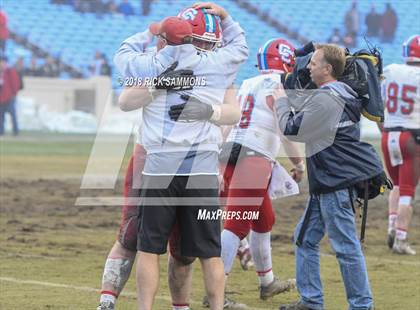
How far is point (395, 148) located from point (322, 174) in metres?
4.26

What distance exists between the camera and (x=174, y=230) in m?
5.70

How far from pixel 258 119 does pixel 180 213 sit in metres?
1.96

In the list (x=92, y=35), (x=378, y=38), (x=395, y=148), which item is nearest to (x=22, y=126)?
(x=92, y=35)

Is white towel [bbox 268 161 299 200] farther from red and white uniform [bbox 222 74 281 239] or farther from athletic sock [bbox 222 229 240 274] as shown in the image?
athletic sock [bbox 222 229 240 274]

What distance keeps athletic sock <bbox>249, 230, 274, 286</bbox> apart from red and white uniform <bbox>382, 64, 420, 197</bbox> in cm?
314

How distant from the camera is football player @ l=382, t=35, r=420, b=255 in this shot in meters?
10.1

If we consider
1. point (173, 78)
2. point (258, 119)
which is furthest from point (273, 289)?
point (173, 78)

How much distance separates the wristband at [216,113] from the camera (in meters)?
5.50

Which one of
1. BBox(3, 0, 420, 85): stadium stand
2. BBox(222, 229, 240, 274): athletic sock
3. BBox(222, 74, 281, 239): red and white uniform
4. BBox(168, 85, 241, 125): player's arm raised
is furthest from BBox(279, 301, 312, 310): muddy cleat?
BBox(3, 0, 420, 85): stadium stand


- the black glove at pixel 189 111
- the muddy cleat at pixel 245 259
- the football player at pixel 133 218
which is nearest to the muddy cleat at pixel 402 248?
the muddy cleat at pixel 245 259

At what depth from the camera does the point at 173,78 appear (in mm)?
5375

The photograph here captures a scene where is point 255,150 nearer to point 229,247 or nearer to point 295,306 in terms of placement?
point 229,247

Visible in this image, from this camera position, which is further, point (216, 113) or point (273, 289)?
point (273, 289)

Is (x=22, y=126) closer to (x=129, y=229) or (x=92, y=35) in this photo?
(x=92, y=35)
